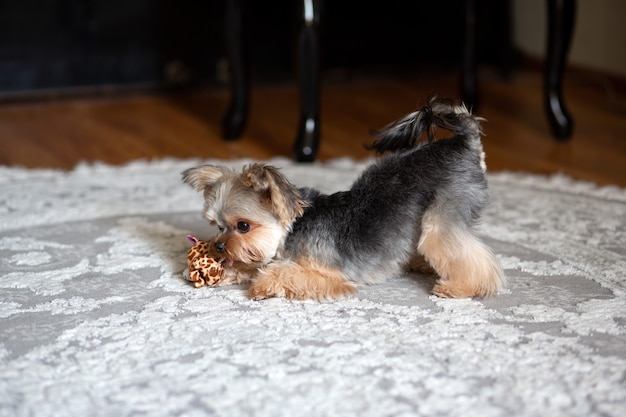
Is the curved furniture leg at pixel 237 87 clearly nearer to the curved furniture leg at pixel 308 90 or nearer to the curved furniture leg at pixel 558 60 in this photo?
the curved furniture leg at pixel 308 90

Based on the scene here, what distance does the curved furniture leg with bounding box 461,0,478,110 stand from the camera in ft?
12.1

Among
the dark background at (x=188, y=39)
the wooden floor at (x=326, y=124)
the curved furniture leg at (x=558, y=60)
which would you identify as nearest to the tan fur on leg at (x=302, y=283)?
the wooden floor at (x=326, y=124)

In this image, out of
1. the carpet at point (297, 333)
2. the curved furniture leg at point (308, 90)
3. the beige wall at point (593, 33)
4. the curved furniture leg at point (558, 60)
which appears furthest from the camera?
the beige wall at point (593, 33)

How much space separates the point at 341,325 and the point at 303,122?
1.45 meters

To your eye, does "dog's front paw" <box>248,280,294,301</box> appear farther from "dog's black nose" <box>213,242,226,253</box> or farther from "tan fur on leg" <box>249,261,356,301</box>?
"dog's black nose" <box>213,242,226,253</box>

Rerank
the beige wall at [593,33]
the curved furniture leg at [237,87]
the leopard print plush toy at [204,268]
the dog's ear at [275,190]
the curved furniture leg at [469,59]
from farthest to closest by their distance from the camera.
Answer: the beige wall at [593,33] < the curved furniture leg at [469,59] < the curved furniture leg at [237,87] < the leopard print plush toy at [204,268] < the dog's ear at [275,190]

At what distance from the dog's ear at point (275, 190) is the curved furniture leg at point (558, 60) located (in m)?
1.76

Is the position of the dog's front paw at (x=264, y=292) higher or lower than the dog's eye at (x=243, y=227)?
lower

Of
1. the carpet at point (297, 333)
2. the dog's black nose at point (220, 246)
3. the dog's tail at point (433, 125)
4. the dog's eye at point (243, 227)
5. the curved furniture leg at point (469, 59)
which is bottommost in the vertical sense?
the carpet at point (297, 333)

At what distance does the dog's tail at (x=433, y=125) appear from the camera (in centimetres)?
199

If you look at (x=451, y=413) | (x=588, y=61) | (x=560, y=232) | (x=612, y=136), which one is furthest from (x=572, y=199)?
(x=588, y=61)

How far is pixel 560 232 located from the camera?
2404mm

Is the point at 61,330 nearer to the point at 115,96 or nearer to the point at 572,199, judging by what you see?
the point at 572,199

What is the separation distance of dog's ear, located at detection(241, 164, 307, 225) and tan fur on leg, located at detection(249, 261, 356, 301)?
0.36ft
